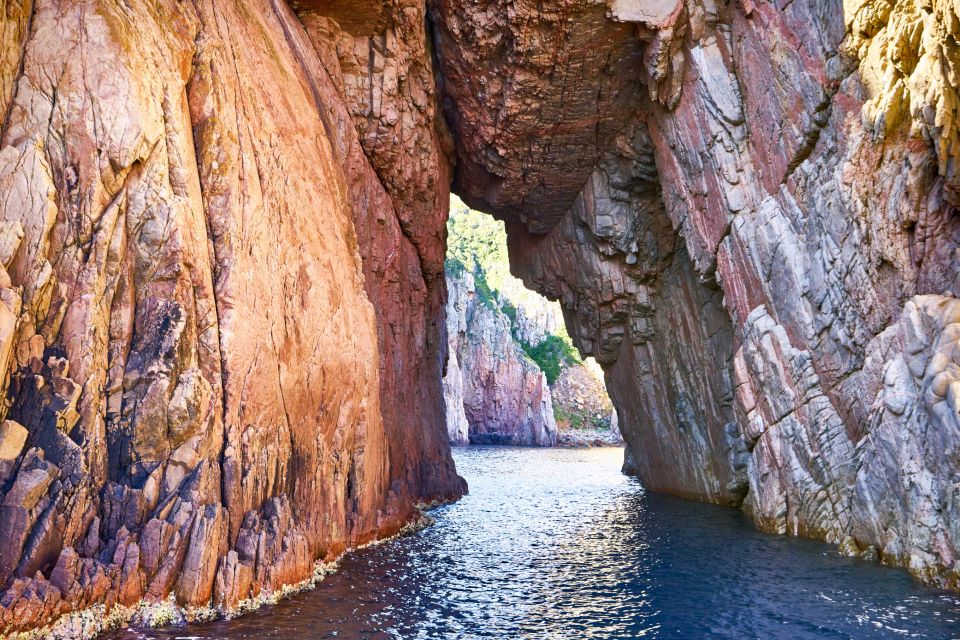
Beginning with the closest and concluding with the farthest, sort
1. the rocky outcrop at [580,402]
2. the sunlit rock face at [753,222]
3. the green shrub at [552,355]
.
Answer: the sunlit rock face at [753,222], the rocky outcrop at [580,402], the green shrub at [552,355]

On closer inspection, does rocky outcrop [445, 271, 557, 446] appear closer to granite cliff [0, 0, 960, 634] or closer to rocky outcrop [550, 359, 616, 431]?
rocky outcrop [550, 359, 616, 431]

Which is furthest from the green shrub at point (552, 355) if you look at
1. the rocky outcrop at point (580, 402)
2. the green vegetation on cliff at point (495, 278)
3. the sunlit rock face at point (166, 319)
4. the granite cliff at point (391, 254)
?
the sunlit rock face at point (166, 319)

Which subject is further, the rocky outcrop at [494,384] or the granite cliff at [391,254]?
the rocky outcrop at [494,384]

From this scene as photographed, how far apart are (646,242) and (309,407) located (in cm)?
1983

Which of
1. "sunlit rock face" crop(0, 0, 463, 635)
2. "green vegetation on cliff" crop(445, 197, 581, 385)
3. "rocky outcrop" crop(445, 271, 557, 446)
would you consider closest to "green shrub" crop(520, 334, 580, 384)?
"green vegetation on cliff" crop(445, 197, 581, 385)

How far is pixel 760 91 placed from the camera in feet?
73.6

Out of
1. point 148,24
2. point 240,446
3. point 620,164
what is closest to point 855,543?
point 240,446

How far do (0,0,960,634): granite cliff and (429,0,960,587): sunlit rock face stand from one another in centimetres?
11

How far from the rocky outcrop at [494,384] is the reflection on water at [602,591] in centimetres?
6947

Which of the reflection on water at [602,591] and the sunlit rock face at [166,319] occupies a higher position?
the sunlit rock face at [166,319]

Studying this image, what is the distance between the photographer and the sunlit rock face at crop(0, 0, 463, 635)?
11734 mm

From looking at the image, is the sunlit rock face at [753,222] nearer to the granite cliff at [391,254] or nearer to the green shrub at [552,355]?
the granite cliff at [391,254]

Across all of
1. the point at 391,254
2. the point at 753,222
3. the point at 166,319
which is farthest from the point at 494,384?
the point at 166,319

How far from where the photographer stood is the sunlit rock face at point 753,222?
52.7 feet
